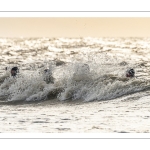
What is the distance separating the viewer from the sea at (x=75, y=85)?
671 centimetres

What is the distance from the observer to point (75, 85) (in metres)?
7.11

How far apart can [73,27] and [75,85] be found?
0.64 m

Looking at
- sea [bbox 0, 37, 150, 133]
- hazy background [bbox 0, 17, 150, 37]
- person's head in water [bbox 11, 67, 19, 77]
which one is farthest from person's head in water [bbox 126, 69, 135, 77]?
person's head in water [bbox 11, 67, 19, 77]

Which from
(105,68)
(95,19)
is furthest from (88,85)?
(95,19)

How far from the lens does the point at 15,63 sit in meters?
7.02

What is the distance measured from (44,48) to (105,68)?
68 centimetres

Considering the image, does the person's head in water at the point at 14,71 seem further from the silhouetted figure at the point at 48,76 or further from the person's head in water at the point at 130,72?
the person's head in water at the point at 130,72

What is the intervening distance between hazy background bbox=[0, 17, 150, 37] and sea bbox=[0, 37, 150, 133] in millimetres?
57

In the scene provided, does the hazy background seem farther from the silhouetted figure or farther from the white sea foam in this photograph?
the silhouetted figure

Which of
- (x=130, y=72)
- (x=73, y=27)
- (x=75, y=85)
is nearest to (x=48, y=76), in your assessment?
(x=75, y=85)

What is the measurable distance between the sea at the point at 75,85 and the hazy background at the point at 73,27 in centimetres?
6

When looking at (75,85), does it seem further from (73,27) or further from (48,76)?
(73,27)

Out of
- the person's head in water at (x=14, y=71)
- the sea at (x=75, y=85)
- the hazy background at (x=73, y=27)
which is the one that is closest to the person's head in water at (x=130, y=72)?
the sea at (x=75, y=85)
